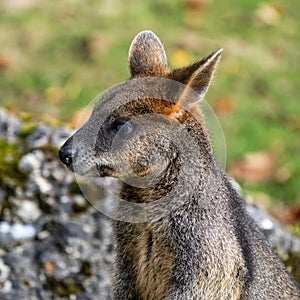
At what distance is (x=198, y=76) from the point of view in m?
4.41

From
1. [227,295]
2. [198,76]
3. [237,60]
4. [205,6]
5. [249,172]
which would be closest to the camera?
[198,76]

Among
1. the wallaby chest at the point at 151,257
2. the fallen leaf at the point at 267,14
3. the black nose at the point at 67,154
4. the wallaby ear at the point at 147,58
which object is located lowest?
the fallen leaf at the point at 267,14

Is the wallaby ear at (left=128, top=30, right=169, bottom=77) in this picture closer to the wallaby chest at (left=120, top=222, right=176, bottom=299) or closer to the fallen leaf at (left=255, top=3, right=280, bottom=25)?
the wallaby chest at (left=120, top=222, right=176, bottom=299)

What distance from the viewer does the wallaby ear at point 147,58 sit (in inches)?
192

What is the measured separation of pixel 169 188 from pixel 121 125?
1.46 ft

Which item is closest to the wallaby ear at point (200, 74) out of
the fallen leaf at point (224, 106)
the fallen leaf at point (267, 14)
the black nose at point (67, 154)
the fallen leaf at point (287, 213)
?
the black nose at point (67, 154)

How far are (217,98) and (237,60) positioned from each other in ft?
2.76

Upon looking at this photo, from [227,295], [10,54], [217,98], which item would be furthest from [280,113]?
[227,295]

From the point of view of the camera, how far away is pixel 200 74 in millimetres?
4406

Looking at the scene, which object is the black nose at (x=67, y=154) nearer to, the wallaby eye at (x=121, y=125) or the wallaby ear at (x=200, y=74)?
the wallaby eye at (x=121, y=125)

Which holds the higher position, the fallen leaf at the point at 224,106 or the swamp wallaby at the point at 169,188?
the swamp wallaby at the point at 169,188

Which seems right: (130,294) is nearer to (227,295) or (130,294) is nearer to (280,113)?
(227,295)

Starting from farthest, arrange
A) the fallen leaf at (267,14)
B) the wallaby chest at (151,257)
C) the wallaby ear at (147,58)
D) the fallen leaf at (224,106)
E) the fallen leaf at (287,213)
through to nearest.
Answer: the fallen leaf at (267,14), the fallen leaf at (224,106), the fallen leaf at (287,213), the wallaby ear at (147,58), the wallaby chest at (151,257)

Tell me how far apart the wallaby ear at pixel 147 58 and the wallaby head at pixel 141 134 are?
0.20 m
